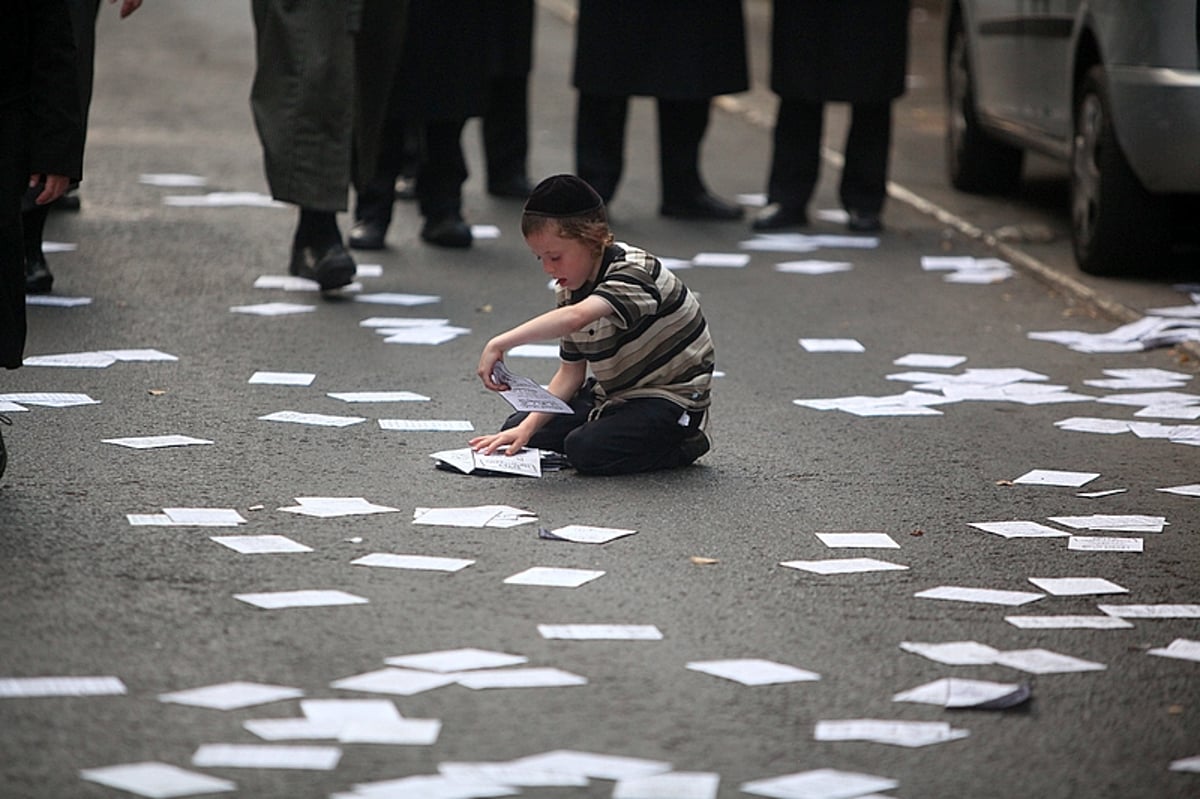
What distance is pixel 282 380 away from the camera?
20.7 feet

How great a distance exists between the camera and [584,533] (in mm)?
4645

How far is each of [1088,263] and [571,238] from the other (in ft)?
12.9

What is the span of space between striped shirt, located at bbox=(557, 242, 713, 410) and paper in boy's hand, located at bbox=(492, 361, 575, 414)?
0.21 meters

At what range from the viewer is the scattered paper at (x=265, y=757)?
3.16 metres

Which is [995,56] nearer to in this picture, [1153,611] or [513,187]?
[513,187]

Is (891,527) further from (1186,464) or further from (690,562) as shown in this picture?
(1186,464)

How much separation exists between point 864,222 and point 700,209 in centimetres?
86

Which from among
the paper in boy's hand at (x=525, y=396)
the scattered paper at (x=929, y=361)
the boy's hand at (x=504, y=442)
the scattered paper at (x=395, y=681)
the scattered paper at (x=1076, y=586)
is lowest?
the scattered paper at (x=929, y=361)

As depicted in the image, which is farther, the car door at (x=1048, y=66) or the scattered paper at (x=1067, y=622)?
the car door at (x=1048, y=66)

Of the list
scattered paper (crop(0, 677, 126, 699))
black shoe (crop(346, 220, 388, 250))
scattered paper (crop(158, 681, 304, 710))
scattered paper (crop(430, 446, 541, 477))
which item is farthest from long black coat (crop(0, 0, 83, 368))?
black shoe (crop(346, 220, 388, 250))

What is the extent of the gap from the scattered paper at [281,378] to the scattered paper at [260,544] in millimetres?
1811

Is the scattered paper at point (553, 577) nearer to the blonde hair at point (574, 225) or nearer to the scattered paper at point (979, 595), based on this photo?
the scattered paper at point (979, 595)

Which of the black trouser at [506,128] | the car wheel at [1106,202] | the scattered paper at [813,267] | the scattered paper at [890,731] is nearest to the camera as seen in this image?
the scattered paper at [890,731]

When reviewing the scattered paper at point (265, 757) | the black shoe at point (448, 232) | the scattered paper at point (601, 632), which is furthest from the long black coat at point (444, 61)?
the scattered paper at point (265, 757)
